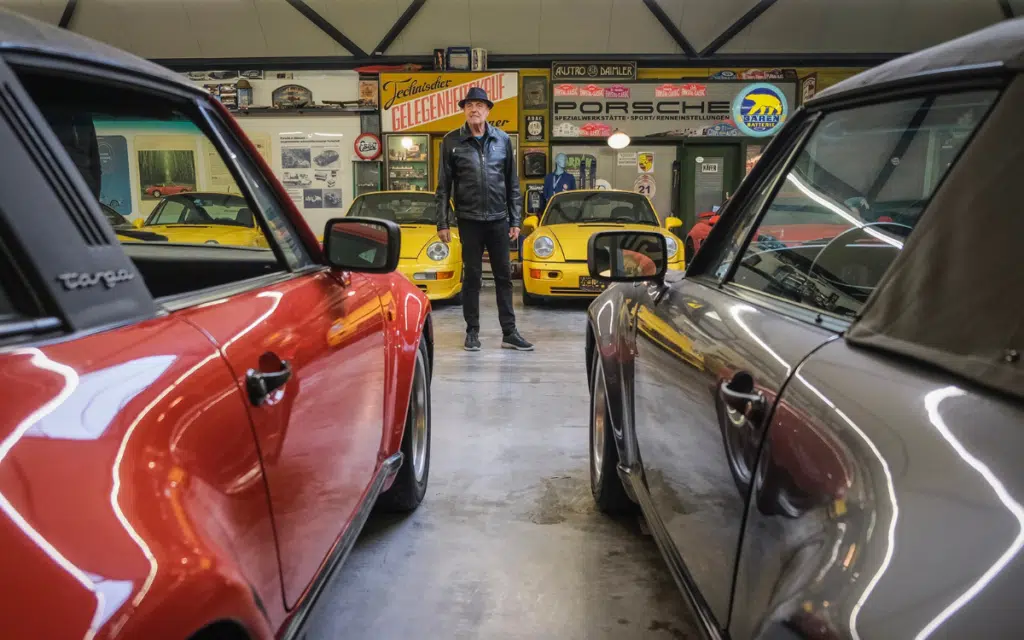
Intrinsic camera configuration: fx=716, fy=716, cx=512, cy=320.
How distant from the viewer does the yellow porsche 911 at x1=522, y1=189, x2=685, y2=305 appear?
711cm

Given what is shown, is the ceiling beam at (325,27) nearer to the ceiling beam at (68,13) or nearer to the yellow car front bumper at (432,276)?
the ceiling beam at (68,13)

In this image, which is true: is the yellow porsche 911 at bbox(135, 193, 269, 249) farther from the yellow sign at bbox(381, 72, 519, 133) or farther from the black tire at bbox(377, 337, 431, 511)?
the yellow sign at bbox(381, 72, 519, 133)

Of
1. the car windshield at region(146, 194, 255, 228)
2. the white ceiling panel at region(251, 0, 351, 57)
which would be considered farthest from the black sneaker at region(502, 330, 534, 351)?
the white ceiling panel at region(251, 0, 351, 57)

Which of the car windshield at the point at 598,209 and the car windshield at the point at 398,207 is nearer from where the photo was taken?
the car windshield at the point at 598,209

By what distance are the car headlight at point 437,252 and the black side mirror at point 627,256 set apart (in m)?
5.13

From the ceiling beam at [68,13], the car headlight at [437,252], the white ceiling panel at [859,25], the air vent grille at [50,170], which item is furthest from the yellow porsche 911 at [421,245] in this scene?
the ceiling beam at [68,13]

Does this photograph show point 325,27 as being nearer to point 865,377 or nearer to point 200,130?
point 200,130

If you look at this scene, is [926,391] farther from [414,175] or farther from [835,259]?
[414,175]

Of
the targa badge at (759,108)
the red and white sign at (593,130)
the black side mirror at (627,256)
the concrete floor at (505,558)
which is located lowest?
the concrete floor at (505,558)

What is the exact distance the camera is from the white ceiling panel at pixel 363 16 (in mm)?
11328

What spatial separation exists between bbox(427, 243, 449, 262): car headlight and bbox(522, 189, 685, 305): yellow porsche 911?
2.77 ft

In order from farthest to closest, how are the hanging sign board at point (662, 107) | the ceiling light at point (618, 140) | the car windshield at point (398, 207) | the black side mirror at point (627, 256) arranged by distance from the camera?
1. the hanging sign board at point (662, 107)
2. the ceiling light at point (618, 140)
3. the car windshield at point (398, 207)
4. the black side mirror at point (627, 256)

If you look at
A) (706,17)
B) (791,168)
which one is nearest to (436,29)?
(706,17)

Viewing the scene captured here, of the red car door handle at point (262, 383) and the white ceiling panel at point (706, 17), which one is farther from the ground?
the white ceiling panel at point (706, 17)
